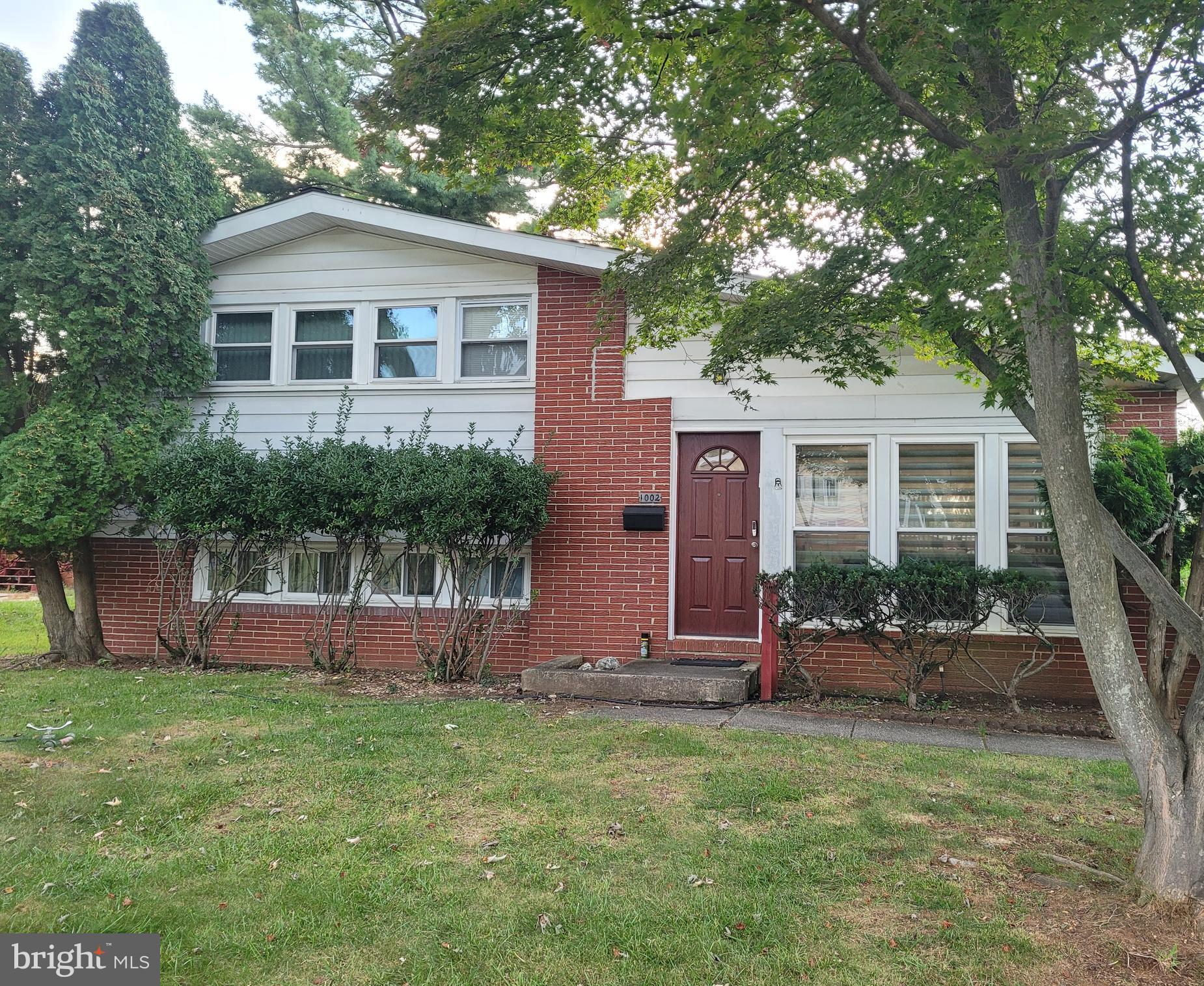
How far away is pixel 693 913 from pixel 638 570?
5600 millimetres

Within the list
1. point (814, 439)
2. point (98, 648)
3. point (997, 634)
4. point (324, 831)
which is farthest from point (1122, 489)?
point (98, 648)

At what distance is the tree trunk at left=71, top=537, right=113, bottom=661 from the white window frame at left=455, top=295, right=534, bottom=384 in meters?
4.83

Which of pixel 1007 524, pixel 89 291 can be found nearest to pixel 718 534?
pixel 1007 524

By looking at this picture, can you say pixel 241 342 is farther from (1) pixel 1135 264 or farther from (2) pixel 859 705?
(1) pixel 1135 264

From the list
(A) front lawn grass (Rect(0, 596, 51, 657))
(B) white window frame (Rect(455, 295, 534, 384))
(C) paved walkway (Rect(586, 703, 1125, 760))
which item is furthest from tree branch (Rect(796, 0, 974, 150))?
(A) front lawn grass (Rect(0, 596, 51, 657))

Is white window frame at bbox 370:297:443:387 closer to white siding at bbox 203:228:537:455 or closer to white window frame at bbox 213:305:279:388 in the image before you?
white siding at bbox 203:228:537:455

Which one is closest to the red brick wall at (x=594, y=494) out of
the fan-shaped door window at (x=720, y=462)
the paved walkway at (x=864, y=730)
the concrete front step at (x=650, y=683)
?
the fan-shaped door window at (x=720, y=462)

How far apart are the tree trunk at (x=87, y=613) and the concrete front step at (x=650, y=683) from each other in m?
5.53

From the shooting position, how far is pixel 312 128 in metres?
18.3

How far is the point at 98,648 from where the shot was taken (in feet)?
32.5

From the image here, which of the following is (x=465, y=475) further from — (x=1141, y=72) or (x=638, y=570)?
(x=1141, y=72)

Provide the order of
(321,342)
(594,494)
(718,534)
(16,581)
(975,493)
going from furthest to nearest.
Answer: (16,581)
(321,342)
(594,494)
(718,534)
(975,493)

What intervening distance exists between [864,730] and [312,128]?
17.5m

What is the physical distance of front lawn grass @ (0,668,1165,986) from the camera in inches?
121
